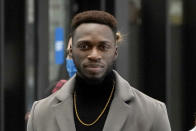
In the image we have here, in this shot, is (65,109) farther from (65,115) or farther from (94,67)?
(94,67)

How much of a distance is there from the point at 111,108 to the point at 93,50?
0.29 metres

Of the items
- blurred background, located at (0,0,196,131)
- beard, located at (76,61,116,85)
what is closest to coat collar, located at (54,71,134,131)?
beard, located at (76,61,116,85)

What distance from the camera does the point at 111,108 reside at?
2.87 meters

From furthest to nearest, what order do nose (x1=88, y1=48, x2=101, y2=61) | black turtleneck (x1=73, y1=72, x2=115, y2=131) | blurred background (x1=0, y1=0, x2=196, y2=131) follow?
blurred background (x1=0, y1=0, x2=196, y2=131) → black turtleneck (x1=73, y1=72, x2=115, y2=131) → nose (x1=88, y1=48, x2=101, y2=61)

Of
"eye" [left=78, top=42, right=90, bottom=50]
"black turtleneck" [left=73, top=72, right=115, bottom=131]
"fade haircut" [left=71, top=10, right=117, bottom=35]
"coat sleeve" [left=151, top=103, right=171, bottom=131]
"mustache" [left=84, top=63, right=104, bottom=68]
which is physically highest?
"fade haircut" [left=71, top=10, right=117, bottom=35]

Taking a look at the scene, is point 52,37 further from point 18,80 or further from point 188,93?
point 188,93

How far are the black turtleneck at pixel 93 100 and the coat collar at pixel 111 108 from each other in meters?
0.03

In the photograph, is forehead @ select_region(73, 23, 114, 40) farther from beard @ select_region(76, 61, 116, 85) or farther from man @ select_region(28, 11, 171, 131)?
beard @ select_region(76, 61, 116, 85)

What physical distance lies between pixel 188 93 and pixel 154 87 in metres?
0.72

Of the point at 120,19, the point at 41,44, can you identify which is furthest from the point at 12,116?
the point at 120,19

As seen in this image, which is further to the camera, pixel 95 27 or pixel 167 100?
pixel 167 100

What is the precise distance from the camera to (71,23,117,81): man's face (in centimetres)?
276

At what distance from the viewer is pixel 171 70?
9.59 metres

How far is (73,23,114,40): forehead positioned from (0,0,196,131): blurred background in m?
4.27
